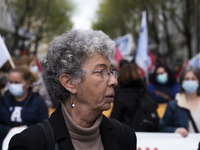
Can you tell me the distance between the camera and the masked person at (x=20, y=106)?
12.1 ft

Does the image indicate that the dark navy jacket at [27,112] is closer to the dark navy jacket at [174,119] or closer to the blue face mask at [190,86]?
the dark navy jacket at [174,119]

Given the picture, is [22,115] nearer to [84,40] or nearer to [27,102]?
[27,102]

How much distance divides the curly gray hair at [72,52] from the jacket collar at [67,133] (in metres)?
0.19

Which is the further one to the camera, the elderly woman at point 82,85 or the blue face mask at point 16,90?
the blue face mask at point 16,90

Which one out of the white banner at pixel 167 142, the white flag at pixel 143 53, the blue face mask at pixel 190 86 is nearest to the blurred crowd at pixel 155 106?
the blue face mask at pixel 190 86

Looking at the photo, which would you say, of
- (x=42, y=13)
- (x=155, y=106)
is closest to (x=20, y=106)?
(x=155, y=106)

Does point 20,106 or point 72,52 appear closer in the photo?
point 72,52

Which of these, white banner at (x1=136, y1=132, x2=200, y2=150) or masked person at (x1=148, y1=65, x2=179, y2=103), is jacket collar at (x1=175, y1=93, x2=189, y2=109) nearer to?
white banner at (x1=136, y1=132, x2=200, y2=150)

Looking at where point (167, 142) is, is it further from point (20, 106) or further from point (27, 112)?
point (20, 106)

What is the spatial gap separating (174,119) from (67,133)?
2351mm

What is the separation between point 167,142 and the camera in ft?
10.4

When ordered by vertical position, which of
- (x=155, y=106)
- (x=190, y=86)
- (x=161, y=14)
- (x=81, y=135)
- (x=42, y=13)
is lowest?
(x=161, y=14)

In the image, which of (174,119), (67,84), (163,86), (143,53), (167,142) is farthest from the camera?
(143,53)

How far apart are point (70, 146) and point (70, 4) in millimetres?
34227
